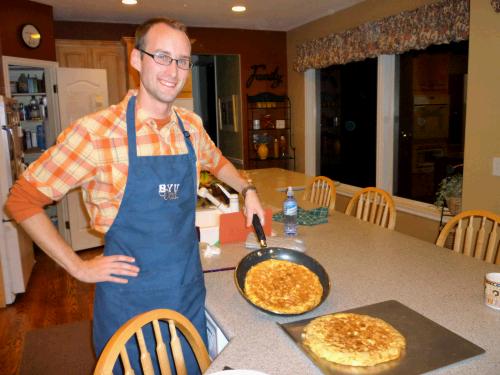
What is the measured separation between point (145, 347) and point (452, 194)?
9.68 feet

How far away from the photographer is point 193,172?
142 cm

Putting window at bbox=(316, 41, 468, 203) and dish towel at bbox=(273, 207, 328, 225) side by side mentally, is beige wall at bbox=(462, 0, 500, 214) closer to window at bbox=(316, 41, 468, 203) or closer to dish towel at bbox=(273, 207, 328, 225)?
window at bbox=(316, 41, 468, 203)

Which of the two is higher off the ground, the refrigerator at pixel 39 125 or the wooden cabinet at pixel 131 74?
the wooden cabinet at pixel 131 74

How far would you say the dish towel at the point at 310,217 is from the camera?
2.40 metres

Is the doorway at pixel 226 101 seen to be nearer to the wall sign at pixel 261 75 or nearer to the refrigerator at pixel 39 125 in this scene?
the wall sign at pixel 261 75

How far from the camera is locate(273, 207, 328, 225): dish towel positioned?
240 cm

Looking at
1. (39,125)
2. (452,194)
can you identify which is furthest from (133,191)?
(39,125)

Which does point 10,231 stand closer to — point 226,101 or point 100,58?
point 100,58

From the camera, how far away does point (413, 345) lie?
1100mm

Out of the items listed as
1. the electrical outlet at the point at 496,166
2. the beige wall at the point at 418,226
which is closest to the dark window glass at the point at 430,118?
the beige wall at the point at 418,226

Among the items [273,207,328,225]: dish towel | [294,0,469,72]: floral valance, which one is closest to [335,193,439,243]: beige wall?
[294,0,469,72]: floral valance

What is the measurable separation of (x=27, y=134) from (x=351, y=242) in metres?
4.31

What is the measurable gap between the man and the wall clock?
Result: 11.8 feet

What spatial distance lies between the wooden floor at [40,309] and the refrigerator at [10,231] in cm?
14
